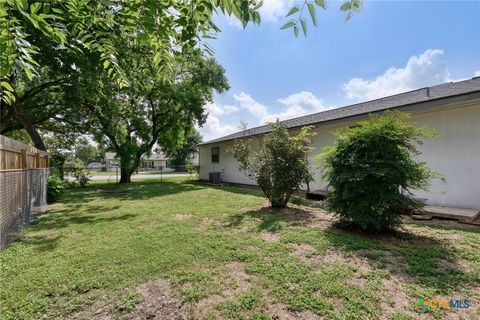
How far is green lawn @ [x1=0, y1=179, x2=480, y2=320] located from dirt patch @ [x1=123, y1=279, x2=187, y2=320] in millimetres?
12

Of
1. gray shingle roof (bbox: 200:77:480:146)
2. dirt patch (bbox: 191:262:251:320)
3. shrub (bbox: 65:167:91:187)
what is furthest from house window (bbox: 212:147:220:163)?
dirt patch (bbox: 191:262:251:320)

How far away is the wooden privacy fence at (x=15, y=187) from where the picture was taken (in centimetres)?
401

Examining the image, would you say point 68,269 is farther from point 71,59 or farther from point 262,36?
point 71,59

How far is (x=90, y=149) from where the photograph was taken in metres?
20.3

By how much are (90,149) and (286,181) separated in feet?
65.5

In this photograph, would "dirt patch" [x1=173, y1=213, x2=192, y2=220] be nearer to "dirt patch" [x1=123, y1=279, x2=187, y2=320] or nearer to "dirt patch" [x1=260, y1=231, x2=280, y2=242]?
"dirt patch" [x1=260, y1=231, x2=280, y2=242]

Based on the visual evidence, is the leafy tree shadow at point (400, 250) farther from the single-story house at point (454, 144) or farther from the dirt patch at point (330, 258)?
the single-story house at point (454, 144)

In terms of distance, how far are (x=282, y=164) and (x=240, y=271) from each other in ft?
11.8

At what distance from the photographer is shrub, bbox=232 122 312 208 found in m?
6.21

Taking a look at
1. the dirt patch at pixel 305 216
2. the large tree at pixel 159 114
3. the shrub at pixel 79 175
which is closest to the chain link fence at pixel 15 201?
the dirt patch at pixel 305 216

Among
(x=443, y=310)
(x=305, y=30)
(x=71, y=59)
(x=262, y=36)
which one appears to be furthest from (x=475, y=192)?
(x=71, y=59)

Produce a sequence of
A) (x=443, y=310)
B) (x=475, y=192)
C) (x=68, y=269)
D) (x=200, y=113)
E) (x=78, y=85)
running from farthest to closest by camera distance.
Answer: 1. (x=200, y=113)
2. (x=78, y=85)
3. (x=475, y=192)
4. (x=68, y=269)
5. (x=443, y=310)

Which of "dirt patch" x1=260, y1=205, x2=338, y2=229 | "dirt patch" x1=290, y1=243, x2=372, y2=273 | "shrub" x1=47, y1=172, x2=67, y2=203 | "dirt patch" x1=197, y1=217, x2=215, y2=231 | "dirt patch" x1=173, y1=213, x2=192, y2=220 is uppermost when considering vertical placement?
"shrub" x1=47, y1=172, x2=67, y2=203
